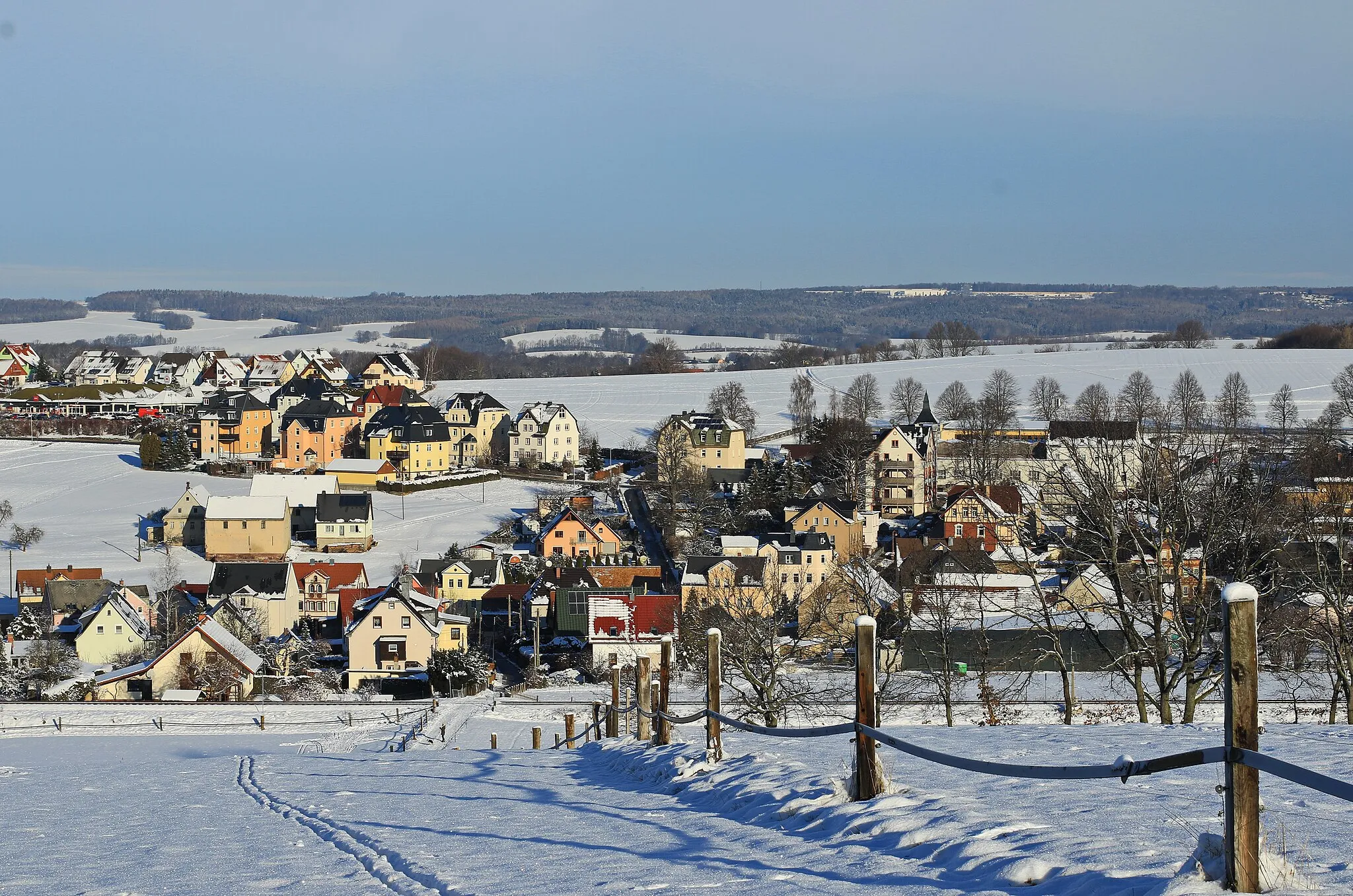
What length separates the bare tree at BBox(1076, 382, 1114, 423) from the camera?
262 feet

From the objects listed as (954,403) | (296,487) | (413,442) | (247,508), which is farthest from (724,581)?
(954,403)

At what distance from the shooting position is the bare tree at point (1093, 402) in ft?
262

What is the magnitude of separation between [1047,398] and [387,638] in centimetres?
6389

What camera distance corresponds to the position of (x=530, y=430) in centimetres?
7525

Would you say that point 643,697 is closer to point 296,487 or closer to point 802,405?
point 296,487

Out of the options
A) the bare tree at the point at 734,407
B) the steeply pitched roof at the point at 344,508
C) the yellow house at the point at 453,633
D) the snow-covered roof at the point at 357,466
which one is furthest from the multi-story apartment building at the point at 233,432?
the yellow house at the point at 453,633

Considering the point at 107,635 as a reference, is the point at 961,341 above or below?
above

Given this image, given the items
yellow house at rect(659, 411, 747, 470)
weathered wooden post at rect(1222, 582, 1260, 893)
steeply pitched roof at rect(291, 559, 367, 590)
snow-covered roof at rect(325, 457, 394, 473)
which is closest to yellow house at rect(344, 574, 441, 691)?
steeply pitched roof at rect(291, 559, 367, 590)

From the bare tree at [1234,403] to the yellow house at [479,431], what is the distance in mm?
41591

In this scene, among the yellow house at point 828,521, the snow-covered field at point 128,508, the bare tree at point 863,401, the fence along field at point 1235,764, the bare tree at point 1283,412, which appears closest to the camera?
the fence along field at point 1235,764

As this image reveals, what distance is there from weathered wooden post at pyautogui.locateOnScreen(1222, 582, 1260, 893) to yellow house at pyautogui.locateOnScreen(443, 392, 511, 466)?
239 ft

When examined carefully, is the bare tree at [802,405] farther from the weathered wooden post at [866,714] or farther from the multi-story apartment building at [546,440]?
the weathered wooden post at [866,714]

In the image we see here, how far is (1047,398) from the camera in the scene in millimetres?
90312

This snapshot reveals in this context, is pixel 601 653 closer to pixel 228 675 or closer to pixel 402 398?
pixel 228 675
